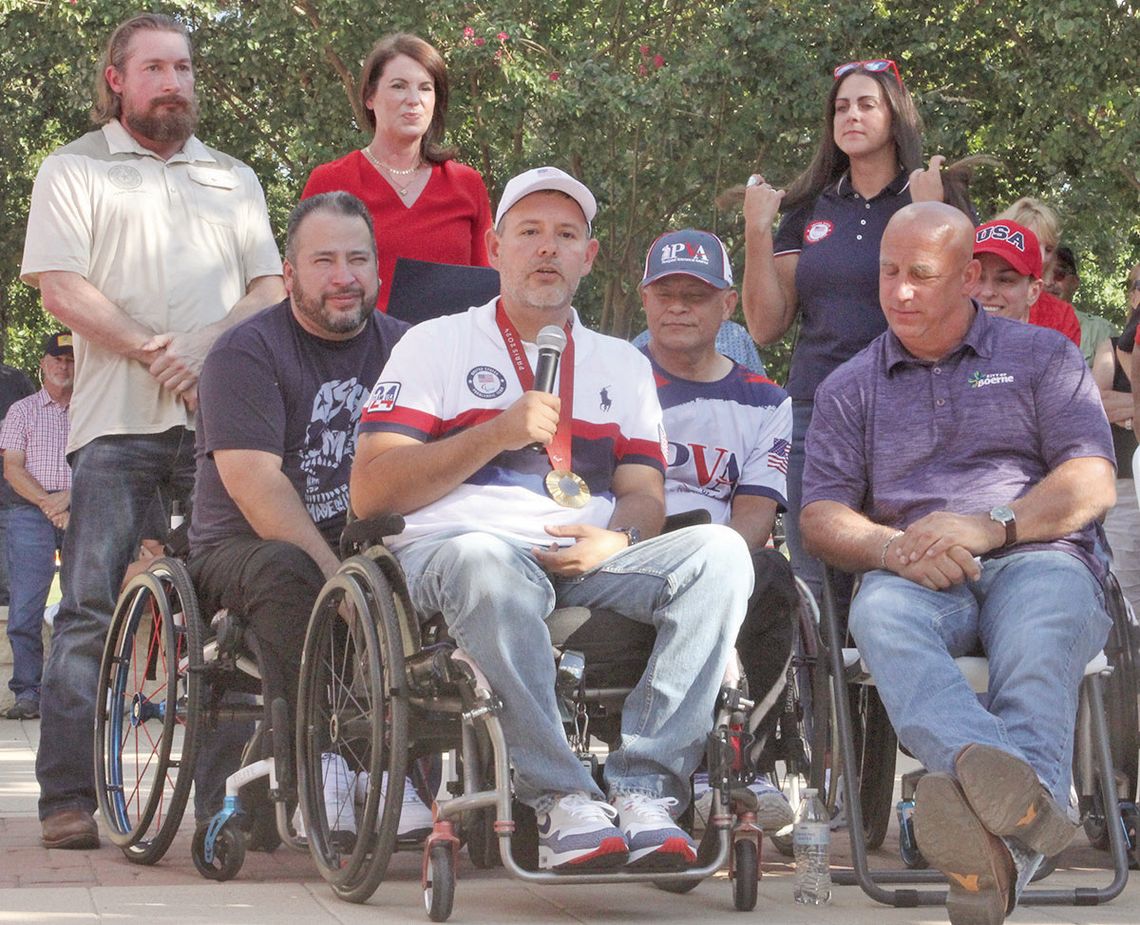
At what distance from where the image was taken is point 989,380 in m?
4.69

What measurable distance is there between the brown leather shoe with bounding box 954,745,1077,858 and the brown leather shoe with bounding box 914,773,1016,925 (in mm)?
30

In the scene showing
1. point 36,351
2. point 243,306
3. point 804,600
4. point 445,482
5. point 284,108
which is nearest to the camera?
point 445,482

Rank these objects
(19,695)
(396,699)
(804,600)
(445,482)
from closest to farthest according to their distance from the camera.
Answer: (396,699) < (445,482) < (804,600) < (19,695)

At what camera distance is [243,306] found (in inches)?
223

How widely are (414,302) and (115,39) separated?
3.73 ft

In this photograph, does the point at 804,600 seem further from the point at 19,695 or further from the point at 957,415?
the point at 19,695

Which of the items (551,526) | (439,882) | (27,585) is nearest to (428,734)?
(439,882)

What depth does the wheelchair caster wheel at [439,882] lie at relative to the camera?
4.10 metres

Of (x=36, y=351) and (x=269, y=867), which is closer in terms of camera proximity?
(x=269, y=867)

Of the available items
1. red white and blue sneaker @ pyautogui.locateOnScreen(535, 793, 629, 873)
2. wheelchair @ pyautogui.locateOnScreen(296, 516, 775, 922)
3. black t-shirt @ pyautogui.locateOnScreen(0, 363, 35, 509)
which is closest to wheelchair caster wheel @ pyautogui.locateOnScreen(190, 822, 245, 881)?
wheelchair @ pyautogui.locateOnScreen(296, 516, 775, 922)

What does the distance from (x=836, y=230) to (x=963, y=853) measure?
2327 mm

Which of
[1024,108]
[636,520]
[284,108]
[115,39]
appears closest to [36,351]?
[284,108]

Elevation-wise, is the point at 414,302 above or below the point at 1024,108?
below

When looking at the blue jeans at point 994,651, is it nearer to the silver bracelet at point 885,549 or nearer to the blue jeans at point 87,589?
the silver bracelet at point 885,549
